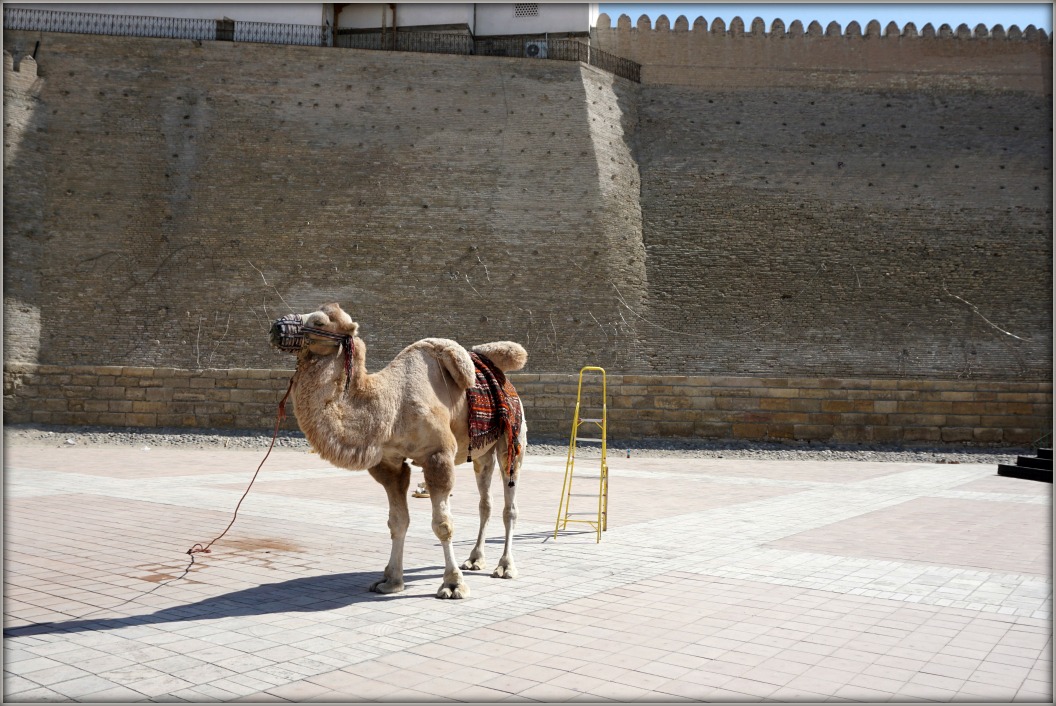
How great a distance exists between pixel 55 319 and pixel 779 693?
2176cm

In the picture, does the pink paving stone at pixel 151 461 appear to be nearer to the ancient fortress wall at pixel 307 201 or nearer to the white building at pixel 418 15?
the ancient fortress wall at pixel 307 201

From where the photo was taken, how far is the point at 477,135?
2588 cm

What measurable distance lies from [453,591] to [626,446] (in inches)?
498

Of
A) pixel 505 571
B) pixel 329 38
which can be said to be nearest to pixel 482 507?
pixel 505 571

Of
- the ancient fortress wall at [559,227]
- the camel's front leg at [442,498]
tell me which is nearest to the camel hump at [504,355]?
the camel's front leg at [442,498]

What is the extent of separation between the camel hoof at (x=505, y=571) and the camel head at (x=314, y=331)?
1.93 metres

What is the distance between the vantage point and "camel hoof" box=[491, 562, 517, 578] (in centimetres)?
590

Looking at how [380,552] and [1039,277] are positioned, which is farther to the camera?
[1039,277]

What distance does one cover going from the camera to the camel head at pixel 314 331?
16.3 ft

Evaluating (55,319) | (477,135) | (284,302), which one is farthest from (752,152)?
(55,319)

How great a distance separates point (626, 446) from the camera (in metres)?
17.7

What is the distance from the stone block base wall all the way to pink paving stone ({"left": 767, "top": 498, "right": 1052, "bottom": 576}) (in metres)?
8.00

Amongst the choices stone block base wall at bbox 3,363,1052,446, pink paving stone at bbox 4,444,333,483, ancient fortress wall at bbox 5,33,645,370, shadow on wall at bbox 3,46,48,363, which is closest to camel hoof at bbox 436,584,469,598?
pink paving stone at bbox 4,444,333,483

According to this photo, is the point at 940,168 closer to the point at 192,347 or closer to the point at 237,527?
the point at 192,347
